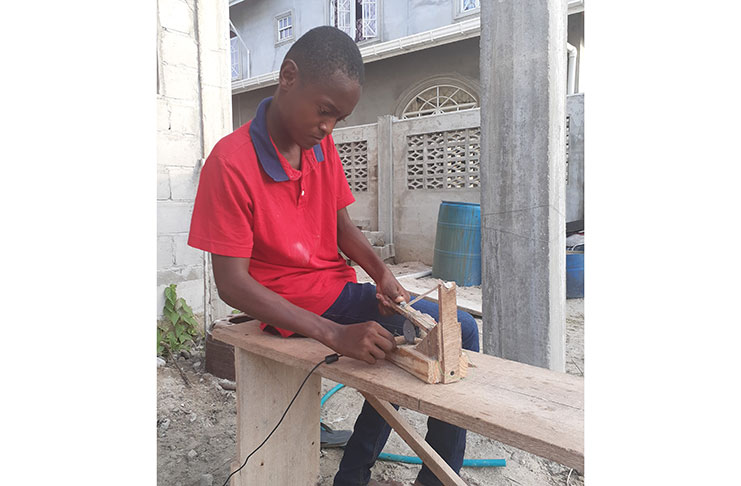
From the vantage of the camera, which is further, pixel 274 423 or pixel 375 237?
pixel 375 237

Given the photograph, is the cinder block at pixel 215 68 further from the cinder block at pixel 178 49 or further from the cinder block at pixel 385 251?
the cinder block at pixel 385 251

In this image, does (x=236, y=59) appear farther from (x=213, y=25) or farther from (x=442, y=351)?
(x=442, y=351)

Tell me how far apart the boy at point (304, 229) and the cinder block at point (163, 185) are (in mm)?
2085

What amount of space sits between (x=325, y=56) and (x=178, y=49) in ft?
8.79

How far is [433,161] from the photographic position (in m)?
7.36

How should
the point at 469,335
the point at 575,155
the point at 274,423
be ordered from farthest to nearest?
the point at 575,155, the point at 274,423, the point at 469,335

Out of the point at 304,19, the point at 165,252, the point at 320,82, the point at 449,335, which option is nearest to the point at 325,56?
the point at 320,82

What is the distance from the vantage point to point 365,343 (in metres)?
1.33

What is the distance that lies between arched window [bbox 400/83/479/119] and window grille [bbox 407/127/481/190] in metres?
1.72

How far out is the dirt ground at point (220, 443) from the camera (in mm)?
2346

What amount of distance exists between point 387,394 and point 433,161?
641cm

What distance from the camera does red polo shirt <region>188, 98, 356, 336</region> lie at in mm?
1479

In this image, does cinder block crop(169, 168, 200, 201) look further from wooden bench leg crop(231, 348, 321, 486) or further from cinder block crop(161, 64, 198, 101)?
wooden bench leg crop(231, 348, 321, 486)

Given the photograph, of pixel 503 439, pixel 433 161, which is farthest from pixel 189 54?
pixel 433 161
